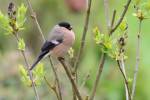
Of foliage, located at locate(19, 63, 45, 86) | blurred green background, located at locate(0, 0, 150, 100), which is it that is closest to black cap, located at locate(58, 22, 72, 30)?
foliage, located at locate(19, 63, 45, 86)

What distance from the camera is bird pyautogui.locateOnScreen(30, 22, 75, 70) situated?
Result: 1739mm

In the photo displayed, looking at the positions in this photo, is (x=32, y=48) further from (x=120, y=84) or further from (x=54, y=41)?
(x=54, y=41)

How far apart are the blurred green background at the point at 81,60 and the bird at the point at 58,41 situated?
1.18m

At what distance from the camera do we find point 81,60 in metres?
5.09

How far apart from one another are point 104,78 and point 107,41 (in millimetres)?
3222

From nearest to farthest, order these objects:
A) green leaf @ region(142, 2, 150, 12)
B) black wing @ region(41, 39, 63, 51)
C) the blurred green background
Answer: green leaf @ region(142, 2, 150, 12) < black wing @ region(41, 39, 63, 51) < the blurred green background

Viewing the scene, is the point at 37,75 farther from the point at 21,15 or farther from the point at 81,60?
the point at 81,60

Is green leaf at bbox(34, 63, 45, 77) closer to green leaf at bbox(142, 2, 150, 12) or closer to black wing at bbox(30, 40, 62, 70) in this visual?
black wing at bbox(30, 40, 62, 70)

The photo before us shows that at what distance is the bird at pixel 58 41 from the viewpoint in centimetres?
174

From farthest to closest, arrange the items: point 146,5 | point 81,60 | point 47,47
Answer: point 81,60 < point 47,47 < point 146,5

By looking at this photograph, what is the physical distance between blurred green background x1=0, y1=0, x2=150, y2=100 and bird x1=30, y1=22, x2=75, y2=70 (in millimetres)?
1180

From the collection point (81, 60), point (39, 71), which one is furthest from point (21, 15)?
point (81, 60)

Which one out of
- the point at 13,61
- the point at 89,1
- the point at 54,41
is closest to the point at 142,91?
the point at 13,61

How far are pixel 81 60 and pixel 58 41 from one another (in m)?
3.25
